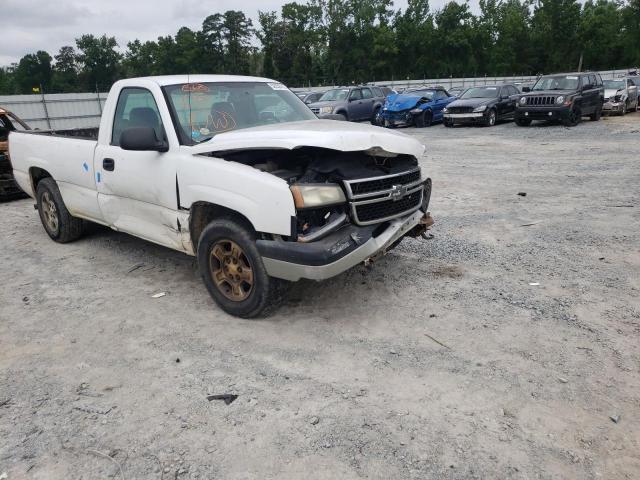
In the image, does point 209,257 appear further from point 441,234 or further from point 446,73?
point 446,73

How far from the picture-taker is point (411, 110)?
2031cm

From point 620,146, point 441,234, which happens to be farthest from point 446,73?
point 441,234

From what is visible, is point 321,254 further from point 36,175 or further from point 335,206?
point 36,175

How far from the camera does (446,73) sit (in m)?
67.8

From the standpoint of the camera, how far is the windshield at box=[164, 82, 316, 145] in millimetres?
4457

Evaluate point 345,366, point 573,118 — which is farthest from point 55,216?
point 573,118

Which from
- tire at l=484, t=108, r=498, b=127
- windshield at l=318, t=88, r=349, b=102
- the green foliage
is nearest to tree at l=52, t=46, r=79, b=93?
the green foliage

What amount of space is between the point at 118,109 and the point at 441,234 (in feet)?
13.0

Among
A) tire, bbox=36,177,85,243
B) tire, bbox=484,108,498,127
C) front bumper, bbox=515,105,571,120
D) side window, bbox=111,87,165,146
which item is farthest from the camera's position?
tire, bbox=484,108,498,127

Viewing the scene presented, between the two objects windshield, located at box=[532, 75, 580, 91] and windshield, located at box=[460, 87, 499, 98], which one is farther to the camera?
windshield, located at box=[460, 87, 499, 98]

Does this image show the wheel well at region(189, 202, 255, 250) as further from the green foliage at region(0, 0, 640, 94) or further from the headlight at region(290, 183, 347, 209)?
the green foliage at region(0, 0, 640, 94)

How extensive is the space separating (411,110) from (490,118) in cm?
309

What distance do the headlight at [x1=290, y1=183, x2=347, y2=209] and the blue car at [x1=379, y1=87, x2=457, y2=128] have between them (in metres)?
17.5

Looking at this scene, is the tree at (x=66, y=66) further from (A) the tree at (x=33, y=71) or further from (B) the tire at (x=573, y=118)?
(B) the tire at (x=573, y=118)
